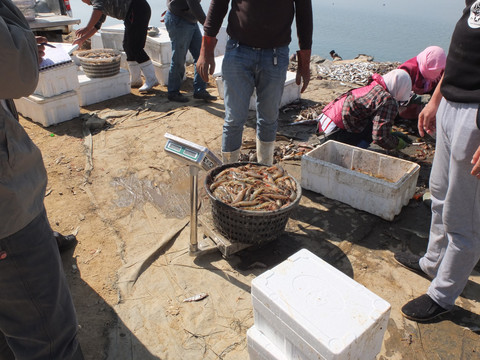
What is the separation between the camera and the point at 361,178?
4.02 metres

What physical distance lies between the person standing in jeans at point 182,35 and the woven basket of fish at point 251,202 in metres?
3.71

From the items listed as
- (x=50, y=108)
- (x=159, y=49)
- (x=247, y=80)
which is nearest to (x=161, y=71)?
(x=159, y=49)

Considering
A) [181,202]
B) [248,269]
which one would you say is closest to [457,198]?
[248,269]

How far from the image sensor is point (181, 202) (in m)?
4.39

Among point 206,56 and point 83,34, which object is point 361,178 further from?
point 83,34

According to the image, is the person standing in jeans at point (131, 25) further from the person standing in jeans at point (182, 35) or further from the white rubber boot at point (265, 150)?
the white rubber boot at point (265, 150)

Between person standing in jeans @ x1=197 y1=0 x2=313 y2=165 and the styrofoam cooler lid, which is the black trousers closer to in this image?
the styrofoam cooler lid

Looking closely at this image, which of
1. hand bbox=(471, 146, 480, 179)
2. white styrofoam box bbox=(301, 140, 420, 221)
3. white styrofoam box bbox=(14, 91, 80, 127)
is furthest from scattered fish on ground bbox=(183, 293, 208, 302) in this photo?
white styrofoam box bbox=(14, 91, 80, 127)

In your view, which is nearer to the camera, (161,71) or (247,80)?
(247,80)

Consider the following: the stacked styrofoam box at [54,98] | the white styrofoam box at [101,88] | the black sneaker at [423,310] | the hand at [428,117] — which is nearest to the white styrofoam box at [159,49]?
the white styrofoam box at [101,88]

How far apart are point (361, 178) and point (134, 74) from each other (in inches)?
223

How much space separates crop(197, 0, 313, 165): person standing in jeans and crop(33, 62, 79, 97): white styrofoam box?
3.05 m

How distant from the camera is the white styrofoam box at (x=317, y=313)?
189 cm

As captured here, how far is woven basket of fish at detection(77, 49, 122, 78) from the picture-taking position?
6879 millimetres
